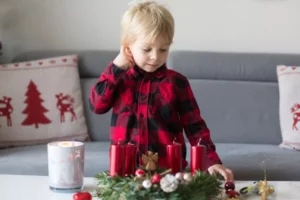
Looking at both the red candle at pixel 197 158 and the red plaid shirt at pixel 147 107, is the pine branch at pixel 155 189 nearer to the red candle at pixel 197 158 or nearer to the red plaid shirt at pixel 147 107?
the red candle at pixel 197 158

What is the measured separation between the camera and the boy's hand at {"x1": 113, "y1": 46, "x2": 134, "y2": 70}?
Answer: 158cm

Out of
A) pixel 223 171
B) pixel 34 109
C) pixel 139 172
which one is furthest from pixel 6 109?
pixel 139 172

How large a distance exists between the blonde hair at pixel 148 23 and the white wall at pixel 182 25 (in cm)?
139

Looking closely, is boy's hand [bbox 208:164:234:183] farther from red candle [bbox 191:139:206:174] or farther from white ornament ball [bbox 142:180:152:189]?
white ornament ball [bbox 142:180:152:189]

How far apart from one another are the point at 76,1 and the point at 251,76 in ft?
3.38

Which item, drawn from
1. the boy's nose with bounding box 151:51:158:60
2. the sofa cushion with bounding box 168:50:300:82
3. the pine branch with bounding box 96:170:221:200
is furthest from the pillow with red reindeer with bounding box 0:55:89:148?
the pine branch with bounding box 96:170:221:200

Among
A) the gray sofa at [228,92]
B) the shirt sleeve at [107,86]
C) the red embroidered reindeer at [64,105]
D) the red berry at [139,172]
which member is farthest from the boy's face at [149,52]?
the red embroidered reindeer at [64,105]

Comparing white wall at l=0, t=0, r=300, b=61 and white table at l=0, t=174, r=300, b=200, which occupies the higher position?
white wall at l=0, t=0, r=300, b=61

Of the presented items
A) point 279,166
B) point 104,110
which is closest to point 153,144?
point 104,110

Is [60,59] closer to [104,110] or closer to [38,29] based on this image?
[38,29]

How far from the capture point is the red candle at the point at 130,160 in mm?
1188

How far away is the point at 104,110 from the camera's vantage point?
167 cm

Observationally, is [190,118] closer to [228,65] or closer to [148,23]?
[148,23]

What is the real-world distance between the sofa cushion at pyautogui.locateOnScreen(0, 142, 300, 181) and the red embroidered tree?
0.22 metres
